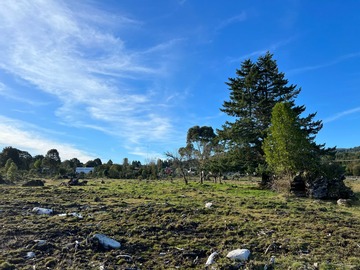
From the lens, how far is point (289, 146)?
19.2 metres

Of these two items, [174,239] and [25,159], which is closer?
[174,239]

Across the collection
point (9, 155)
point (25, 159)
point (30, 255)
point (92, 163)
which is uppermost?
point (92, 163)

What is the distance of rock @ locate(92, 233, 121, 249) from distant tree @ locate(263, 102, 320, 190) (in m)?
15.2

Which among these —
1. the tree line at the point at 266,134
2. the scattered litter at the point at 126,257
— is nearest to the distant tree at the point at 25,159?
the tree line at the point at 266,134


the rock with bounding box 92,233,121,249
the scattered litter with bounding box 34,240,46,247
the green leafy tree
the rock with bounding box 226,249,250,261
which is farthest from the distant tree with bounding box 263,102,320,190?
the scattered litter with bounding box 34,240,46,247

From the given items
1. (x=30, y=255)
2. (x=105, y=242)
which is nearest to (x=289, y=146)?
(x=105, y=242)

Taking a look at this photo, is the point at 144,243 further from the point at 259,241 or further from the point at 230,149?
the point at 230,149

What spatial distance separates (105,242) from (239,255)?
9.56ft

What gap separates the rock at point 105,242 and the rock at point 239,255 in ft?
8.06

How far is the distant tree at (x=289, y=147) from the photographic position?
749 inches

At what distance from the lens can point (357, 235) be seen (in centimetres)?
769

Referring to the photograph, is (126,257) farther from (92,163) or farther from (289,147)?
(92,163)

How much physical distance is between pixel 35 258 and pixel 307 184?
16.9m

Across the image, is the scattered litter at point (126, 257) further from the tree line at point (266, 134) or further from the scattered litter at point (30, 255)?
the tree line at point (266, 134)
